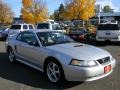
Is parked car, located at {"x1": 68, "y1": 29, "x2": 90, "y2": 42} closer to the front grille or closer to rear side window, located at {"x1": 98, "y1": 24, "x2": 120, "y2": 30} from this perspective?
rear side window, located at {"x1": 98, "y1": 24, "x2": 120, "y2": 30}

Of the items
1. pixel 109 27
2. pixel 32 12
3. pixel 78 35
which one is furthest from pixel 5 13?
pixel 109 27

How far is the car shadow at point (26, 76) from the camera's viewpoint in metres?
6.61

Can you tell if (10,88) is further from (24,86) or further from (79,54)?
(79,54)

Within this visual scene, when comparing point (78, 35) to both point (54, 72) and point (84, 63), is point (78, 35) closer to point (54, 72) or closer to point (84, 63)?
point (54, 72)

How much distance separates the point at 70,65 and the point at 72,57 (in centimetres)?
22

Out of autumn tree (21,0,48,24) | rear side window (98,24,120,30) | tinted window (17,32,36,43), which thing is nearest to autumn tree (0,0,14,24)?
autumn tree (21,0,48,24)

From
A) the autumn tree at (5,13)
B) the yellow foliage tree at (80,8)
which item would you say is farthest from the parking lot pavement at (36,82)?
the autumn tree at (5,13)

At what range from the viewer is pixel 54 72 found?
264 inches

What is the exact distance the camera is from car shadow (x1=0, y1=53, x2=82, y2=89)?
6605 mm

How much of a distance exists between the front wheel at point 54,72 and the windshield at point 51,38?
0.76m

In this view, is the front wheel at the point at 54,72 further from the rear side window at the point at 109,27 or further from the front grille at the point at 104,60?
the rear side window at the point at 109,27

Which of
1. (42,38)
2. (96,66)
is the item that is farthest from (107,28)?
(96,66)

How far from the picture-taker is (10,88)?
6.32 metres

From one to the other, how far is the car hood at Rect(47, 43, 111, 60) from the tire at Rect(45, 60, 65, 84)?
390mm
